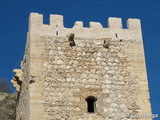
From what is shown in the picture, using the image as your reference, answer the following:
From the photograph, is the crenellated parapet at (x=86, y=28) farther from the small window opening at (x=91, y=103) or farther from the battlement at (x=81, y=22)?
the small window opening at (x=91, y=103)

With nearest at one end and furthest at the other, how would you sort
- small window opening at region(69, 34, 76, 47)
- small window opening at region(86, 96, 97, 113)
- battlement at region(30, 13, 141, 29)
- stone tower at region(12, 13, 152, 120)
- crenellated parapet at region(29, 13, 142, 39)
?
stone tower at region(12, 13, 152, 120) → small window opening at region(86, 96, 97, 113) → small window opening at region(69, 34, 76, 47) → crenellated parapet at region(29, 13, 142, 39) → battlement at region(30, 13, 141, 29)

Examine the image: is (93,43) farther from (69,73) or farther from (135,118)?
(135,118)

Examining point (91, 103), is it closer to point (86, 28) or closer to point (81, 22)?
point (86, 28)

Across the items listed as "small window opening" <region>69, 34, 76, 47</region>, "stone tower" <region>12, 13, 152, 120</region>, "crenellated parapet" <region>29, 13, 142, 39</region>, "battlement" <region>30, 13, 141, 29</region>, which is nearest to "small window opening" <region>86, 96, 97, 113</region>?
"stone tower" <region>12, 13, 152, 120</region>

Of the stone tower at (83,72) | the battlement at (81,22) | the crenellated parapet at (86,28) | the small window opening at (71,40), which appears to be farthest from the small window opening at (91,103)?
the battlement at (81,22)

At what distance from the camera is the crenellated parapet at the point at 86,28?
13752 millimetres

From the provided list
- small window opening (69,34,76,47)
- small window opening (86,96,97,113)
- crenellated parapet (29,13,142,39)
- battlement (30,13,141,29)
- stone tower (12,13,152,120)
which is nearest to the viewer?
stone tower (12,13,152,120)

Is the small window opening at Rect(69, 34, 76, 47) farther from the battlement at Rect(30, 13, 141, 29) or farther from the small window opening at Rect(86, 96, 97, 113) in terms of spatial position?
the small window opening at Rect(86, 96, 97, 113)

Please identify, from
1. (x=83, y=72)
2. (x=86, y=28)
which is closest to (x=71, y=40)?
(x=86, y=28)

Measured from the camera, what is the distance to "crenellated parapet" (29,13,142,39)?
13.8m

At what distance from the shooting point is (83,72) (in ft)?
43.5

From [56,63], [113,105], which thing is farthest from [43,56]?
[113,105]

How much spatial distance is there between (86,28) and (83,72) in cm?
160

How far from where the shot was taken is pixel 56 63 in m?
13.2
